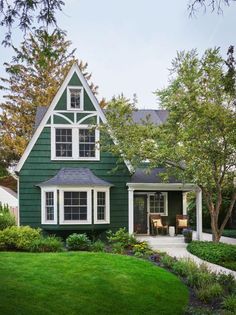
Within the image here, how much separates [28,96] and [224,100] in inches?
824

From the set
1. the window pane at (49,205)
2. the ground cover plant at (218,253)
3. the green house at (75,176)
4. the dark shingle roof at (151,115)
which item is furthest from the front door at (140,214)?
the ground cover plant at (218,253)

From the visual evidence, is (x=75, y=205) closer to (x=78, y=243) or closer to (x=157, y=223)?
(x=78, y=243)

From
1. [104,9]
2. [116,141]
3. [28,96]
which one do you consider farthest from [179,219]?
[28,96]

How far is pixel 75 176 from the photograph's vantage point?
18641 millimetres

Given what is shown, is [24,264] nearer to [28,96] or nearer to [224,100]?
[224,100]

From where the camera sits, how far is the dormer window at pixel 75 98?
1936 centimetres

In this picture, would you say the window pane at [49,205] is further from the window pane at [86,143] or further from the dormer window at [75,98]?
the dormer window at [75,98]

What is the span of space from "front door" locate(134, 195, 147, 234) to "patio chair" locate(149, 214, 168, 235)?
38 centimetres

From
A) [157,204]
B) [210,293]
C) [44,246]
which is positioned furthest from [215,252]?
[157,204]

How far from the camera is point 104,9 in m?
8.39

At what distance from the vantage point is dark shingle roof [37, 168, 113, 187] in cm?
1814

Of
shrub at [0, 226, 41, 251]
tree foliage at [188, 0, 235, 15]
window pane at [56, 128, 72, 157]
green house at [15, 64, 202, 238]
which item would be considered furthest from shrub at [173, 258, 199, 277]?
window pane at [56, 128, 72, 157]

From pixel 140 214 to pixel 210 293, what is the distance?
38.4ft

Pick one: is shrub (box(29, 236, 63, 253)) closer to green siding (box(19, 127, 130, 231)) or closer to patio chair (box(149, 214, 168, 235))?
green siding (box(19, 127, 130, 231))
